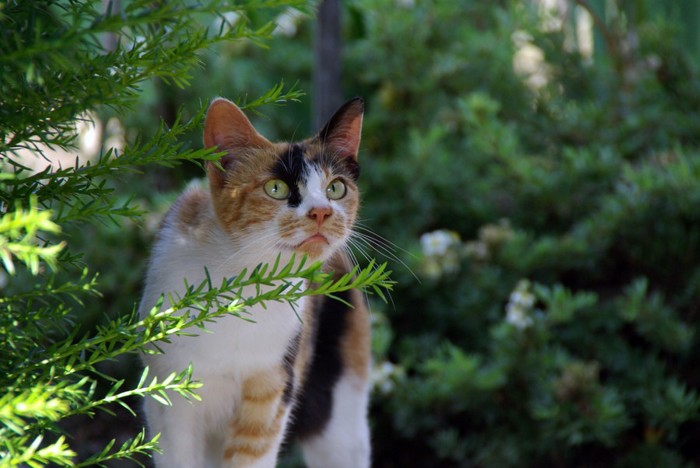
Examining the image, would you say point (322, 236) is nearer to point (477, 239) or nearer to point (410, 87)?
point (477, 239)

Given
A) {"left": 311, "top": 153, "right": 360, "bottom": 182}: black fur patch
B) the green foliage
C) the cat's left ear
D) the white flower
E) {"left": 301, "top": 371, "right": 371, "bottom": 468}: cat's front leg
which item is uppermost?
the white flower

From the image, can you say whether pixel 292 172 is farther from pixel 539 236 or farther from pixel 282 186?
pixel 539 236

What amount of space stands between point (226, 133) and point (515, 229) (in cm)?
193

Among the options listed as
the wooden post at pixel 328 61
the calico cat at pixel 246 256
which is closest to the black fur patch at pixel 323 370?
the calico cat at pixel 246 256

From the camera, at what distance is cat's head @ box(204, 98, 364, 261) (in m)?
1.33

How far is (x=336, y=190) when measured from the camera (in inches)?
57.2

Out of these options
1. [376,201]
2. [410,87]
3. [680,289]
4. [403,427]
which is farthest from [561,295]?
[410,87]

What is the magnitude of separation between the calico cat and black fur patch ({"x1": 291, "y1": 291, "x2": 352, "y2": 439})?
0.19 meters

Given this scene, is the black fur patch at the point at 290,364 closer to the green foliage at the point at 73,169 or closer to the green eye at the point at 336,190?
the green eye at the point at 336,190

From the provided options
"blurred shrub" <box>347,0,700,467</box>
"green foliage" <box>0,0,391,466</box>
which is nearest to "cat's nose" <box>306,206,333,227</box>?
"green foliage" <box>0,0,391,466</box>

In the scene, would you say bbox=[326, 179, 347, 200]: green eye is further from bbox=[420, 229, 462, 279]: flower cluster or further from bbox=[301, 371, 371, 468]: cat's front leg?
bbox=[420, 229, 462, 279]: flower cluster

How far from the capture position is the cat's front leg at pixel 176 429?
4.60 feet

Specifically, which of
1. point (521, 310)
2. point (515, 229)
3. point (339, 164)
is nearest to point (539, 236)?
point (515, 229)

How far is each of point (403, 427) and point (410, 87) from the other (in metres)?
1.47
